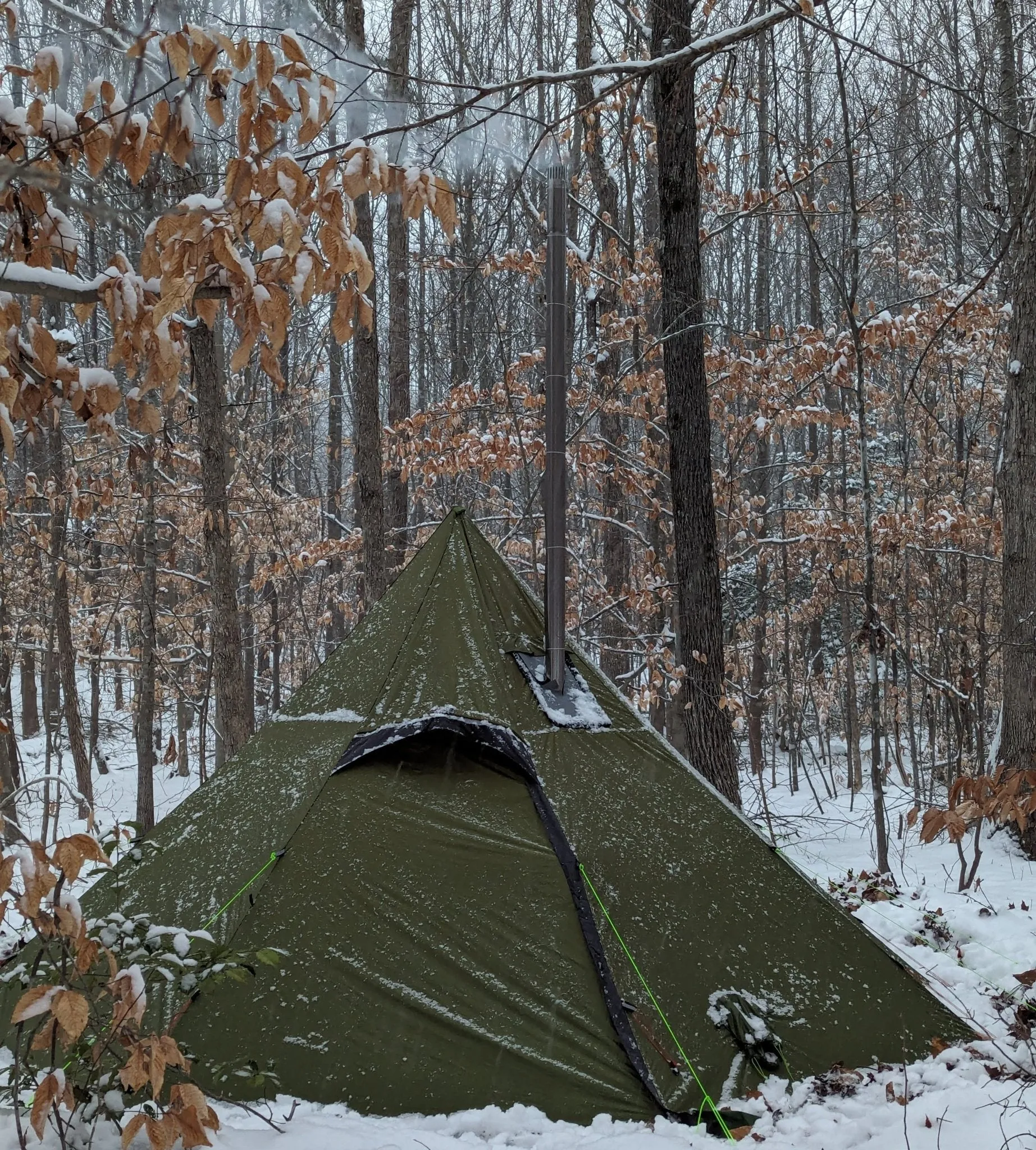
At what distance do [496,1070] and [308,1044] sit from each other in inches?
26.6

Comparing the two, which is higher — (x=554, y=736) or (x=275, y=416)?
(x=275, y=416)

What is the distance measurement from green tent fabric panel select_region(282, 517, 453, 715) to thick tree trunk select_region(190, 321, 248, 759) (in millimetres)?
3630

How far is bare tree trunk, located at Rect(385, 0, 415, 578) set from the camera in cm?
941

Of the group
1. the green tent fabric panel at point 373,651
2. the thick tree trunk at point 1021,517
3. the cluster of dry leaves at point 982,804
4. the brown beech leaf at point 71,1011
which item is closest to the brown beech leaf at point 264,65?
the brown beech leaf at point 71,1011

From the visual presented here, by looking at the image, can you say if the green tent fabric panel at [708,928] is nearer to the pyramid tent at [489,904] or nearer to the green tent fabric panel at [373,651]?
the pyramid tent at [489,904]

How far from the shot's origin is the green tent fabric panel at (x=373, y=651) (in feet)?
14.4

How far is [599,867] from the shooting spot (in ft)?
12.6

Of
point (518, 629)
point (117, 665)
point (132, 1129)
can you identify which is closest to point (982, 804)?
point (518, 629)

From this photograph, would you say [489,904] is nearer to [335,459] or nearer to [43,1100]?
[43,1100]

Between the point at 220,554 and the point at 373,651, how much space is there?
402 cm

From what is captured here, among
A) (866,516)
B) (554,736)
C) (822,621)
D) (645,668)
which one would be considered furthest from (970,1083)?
(822,621)

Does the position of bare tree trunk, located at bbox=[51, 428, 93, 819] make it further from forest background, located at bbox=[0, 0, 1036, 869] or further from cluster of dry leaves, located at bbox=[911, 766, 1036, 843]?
cluster of dry leaves, located at bbox=[911, 766, 1036, 843]

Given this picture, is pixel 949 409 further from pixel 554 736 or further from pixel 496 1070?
pixel 496 1070

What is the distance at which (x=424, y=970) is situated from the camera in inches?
138
